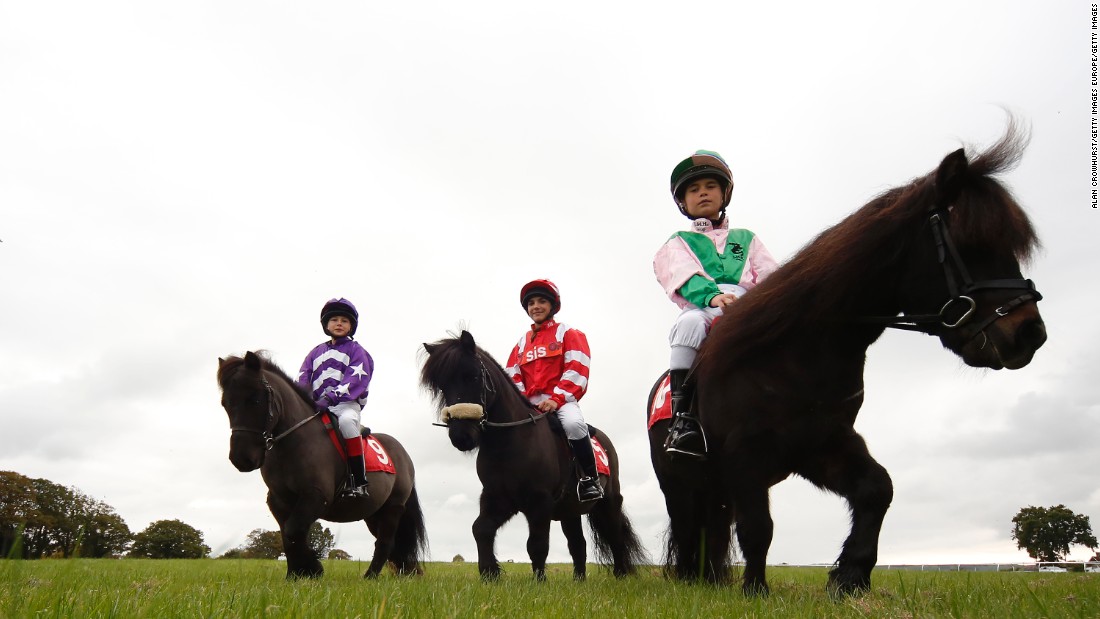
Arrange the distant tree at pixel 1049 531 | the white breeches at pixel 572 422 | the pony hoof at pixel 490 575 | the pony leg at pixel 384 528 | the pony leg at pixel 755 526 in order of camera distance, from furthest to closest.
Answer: the distant tree at pixel 1049 531
the pony leg at pixel 384 528
the white breeches at pixel 572 422
the pony hoof at pixel 490 575
the pony leg at pixel 755 526

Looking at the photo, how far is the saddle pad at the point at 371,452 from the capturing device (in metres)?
8.61

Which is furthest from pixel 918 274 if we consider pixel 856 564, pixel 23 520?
pixel 23 520

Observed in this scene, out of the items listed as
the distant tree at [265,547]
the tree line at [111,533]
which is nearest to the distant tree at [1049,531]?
the tree line at [111,533]

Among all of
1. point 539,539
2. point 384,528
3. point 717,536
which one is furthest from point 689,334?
point 384,528

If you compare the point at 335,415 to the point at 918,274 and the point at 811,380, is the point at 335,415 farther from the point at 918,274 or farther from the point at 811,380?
the point at 918,274

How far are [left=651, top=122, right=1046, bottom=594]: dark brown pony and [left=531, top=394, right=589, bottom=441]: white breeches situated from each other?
297 centimetres

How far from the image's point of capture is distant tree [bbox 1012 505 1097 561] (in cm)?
3459

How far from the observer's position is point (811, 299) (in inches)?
178

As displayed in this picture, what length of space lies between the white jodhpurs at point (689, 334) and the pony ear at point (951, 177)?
1.78m

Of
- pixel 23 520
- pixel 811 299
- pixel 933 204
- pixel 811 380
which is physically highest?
pixel 933 204

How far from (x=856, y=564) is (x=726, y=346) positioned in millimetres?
1517

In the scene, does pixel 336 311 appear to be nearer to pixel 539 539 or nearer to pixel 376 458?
pixel 376 458

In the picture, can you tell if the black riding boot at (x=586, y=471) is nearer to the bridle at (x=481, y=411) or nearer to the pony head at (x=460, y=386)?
the bridle at (x=481, y=411)

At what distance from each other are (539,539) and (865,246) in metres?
4.46
